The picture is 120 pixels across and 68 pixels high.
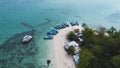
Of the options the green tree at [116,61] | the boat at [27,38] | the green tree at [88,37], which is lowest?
the boat at [27,38]

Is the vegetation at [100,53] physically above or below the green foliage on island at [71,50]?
above

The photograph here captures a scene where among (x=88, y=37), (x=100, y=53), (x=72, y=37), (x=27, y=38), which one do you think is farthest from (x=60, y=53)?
(x=27, y=38)

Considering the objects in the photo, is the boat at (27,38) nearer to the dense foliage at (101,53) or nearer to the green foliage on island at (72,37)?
the green foliage on island at (72,37)

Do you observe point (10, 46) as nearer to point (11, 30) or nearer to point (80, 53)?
point (11, 30)

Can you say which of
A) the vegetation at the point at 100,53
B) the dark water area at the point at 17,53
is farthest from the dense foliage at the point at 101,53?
the dark water area at the point at 17,53

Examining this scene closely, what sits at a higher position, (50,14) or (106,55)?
(106,55)

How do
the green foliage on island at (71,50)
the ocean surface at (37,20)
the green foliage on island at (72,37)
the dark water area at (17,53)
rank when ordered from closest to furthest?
the dark water area at (17,53)
the green foliage on island at (71,50)
the ocean surface at (37,20)
the green foliage on island at (72,37)

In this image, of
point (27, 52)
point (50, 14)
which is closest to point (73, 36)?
point (27, 52)
